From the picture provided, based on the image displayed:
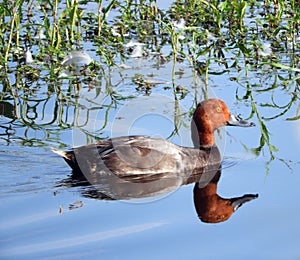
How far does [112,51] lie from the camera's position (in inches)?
447

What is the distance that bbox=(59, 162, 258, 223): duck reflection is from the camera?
287 inches

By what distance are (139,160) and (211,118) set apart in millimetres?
913

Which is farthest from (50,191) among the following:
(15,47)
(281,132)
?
(15,47)

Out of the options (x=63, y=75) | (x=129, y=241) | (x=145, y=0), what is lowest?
(x=129, y=241)

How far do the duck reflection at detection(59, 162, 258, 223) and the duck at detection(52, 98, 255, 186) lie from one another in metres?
0.03

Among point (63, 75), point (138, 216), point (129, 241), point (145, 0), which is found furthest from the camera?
point (145, 0)

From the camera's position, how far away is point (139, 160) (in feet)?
27.8

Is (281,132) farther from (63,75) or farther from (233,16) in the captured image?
(233,16)

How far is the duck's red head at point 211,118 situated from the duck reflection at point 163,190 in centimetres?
54

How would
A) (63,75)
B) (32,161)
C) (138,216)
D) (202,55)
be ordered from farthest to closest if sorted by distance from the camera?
(202,55)
(63,75)
(32,161)
(138,216)

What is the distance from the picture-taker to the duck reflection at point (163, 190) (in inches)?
287

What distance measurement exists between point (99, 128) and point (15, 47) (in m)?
2.38

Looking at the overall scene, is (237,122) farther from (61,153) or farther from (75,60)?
(75,60)

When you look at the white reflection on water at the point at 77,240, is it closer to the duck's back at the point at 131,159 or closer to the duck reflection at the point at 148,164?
the duck reflection at the point at 148,164
